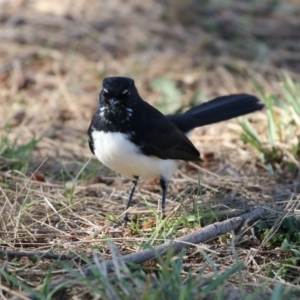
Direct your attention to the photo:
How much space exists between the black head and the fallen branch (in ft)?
3.74

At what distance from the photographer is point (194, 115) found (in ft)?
20.0

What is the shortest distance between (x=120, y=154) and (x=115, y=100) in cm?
40

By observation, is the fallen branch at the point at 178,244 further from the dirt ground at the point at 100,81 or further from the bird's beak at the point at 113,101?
the bird's beak at the point at 113,101

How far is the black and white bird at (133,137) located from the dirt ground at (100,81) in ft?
1.06

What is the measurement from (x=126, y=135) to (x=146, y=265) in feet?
4.43

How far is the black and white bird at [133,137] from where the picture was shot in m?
4.90

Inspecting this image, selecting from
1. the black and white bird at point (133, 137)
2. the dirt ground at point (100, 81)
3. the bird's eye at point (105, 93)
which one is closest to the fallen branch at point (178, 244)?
the dirt ground at point (100, 81)

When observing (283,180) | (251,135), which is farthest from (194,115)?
(283,180)

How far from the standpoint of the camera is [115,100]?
4.90 metres

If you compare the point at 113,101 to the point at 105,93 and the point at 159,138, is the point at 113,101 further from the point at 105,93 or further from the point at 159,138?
the point at 159,138

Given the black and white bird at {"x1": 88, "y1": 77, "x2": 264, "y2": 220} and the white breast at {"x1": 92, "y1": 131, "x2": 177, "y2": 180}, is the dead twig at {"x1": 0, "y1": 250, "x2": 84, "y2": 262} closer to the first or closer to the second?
the black and white bird at {"x1": 88, "y1": 77, "x2": 264, "y2": 220}

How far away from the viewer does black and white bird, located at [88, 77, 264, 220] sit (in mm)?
4898

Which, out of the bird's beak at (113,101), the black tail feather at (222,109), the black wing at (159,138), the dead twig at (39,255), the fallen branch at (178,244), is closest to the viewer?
the fallen branch at (178,244)

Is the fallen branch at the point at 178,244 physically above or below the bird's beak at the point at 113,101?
below
